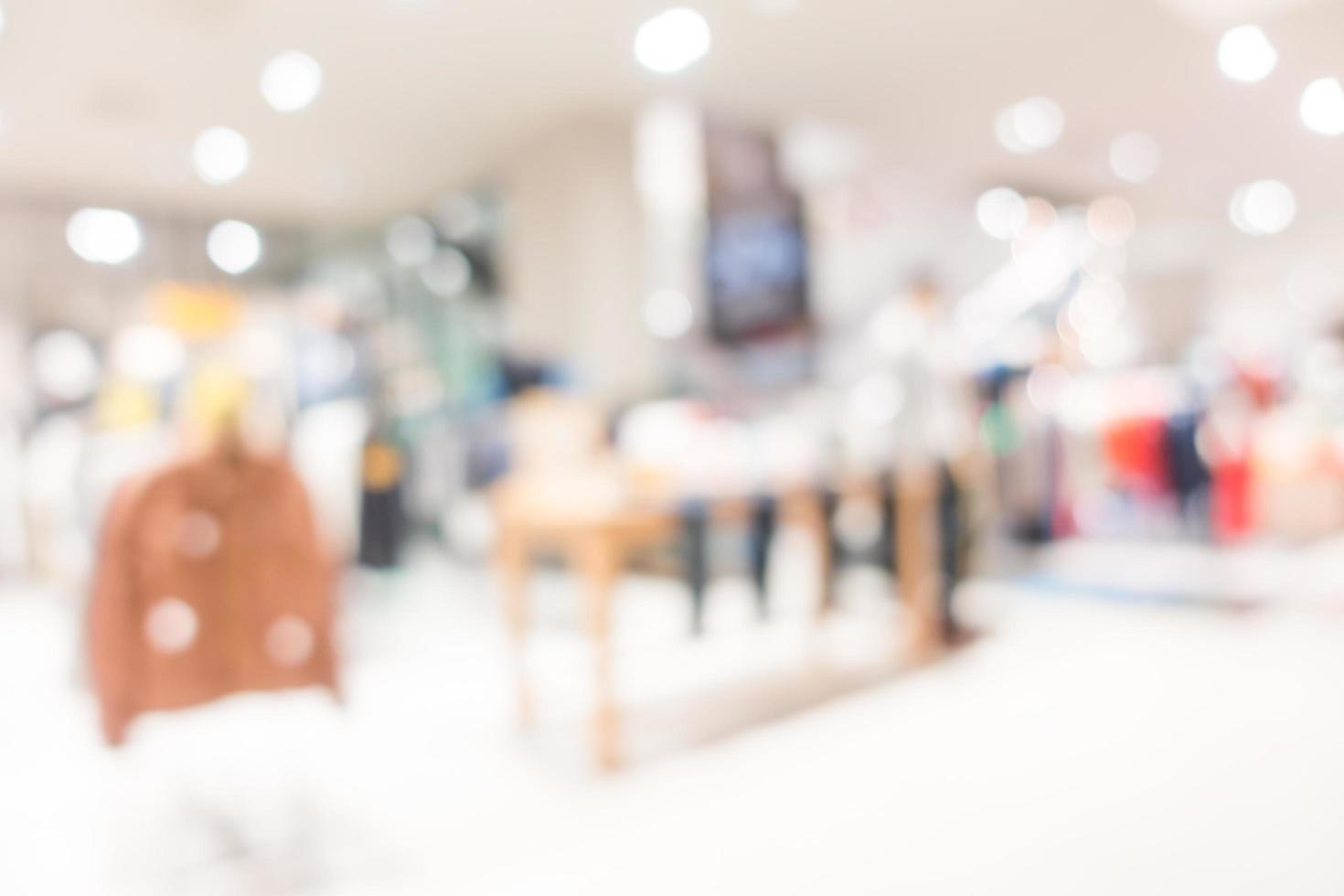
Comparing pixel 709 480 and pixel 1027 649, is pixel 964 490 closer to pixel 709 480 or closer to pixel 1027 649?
pixel 1027 649

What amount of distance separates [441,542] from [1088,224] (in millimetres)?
5596

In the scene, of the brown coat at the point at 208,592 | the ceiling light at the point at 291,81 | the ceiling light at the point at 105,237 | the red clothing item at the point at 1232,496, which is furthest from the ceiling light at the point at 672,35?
the ceiling light at the point at 105,237

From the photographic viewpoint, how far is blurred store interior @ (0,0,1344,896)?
1.77 metres

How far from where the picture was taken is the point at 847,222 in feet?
15.5

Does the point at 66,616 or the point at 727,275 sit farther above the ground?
the point at 727,275

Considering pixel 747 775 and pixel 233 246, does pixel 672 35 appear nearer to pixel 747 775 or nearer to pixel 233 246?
pixel 747 775

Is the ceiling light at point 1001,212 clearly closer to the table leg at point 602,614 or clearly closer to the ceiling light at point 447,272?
the ceiling light at point 447,272

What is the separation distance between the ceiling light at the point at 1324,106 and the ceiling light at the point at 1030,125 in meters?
4.05

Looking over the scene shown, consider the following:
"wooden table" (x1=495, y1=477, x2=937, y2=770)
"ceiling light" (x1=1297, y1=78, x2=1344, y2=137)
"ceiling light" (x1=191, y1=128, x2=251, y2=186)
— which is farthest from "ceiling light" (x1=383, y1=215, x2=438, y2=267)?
"ceiling light" (x1=1297, y1=78, x2=1344, y2=137)

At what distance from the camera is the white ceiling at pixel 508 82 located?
3.22 m

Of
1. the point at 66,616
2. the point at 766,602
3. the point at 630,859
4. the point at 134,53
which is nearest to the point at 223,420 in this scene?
the point at 630,859

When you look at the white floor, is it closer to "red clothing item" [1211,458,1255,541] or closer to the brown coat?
the brown coat

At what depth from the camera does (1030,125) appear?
498 cm

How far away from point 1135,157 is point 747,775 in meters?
5.27
